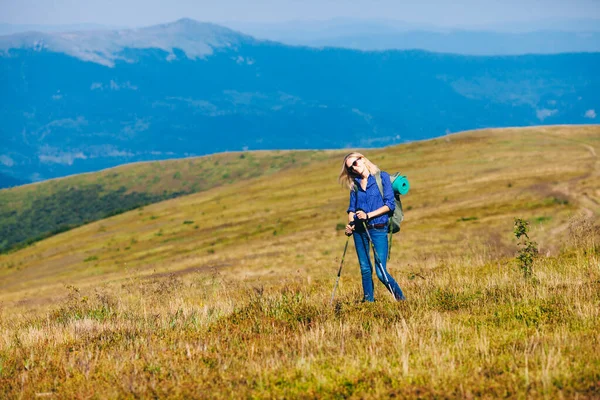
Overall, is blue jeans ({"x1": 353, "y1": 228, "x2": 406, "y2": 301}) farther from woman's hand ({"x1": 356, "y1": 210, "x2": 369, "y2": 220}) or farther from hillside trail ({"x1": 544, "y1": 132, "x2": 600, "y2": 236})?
hillside trail ({"x1": 544, "y1": 132, "x2": 600, "y2": 236})

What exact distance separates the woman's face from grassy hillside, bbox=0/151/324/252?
376ft

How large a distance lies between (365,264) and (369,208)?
88 centimetres

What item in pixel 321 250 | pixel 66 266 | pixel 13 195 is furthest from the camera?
pixel 13 195

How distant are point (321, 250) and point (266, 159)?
350 feet

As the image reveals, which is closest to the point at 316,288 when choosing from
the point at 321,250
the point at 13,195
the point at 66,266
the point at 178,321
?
the point at 178,321

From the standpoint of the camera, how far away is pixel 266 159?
13750cm

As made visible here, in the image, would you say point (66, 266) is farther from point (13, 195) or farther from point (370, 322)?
point (13, 195)

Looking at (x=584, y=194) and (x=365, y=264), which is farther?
(x=584, y=194)

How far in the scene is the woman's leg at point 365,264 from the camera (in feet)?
30.8

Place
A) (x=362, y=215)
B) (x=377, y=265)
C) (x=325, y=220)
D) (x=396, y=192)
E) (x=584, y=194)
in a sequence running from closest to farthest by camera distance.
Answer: (x=362, y=215) → (x=377, y=265) → (x=396, y=192) → (x=584, y=194) → (x=325, y=220)

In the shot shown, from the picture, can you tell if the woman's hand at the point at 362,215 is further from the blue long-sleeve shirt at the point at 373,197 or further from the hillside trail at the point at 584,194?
the hillside trail at the point at 584,194

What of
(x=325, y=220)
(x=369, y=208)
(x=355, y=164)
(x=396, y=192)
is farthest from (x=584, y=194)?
(x=355, y=164)

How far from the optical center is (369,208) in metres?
9.33

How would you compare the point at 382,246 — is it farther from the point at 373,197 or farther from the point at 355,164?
the point at 355,164
